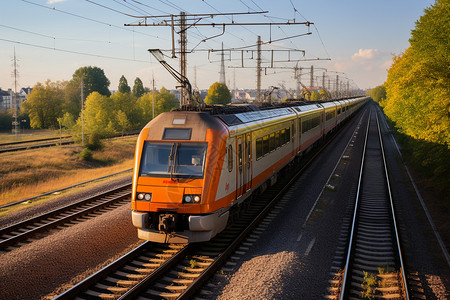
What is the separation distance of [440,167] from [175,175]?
1185cm

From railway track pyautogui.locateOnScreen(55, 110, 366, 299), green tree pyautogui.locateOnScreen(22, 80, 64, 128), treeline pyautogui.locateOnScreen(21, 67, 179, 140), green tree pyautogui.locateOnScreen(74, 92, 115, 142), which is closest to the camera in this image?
railway track pyautogui.locateOnScreen(55, 110, 366, 299)

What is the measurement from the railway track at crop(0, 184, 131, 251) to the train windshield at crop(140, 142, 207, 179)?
4261 millimetres

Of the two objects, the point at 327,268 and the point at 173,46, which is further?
the point at 173,46

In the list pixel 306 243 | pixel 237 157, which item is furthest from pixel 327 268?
pixel 237 157

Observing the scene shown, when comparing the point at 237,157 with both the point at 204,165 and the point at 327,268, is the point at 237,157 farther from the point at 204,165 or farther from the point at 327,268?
the point at 327,268

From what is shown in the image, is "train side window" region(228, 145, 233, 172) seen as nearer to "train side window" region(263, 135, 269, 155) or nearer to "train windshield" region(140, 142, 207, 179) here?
"train windshield" region(140, 142, 207, 179)

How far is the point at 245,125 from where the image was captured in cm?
1174

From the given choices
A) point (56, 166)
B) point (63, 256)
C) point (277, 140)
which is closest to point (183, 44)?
point (277, 140)

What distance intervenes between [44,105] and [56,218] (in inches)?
2626

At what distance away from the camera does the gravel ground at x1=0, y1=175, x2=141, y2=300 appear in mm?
8109

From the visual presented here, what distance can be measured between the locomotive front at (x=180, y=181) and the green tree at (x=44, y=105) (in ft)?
227

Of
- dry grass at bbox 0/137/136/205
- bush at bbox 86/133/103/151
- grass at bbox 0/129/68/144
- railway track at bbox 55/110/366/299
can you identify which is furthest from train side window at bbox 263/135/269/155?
grass at bbox 0/129/68/144

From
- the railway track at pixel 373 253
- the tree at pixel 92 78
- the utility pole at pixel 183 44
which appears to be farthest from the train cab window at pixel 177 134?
the tree at pixel 92 78

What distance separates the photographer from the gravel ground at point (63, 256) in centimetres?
811
